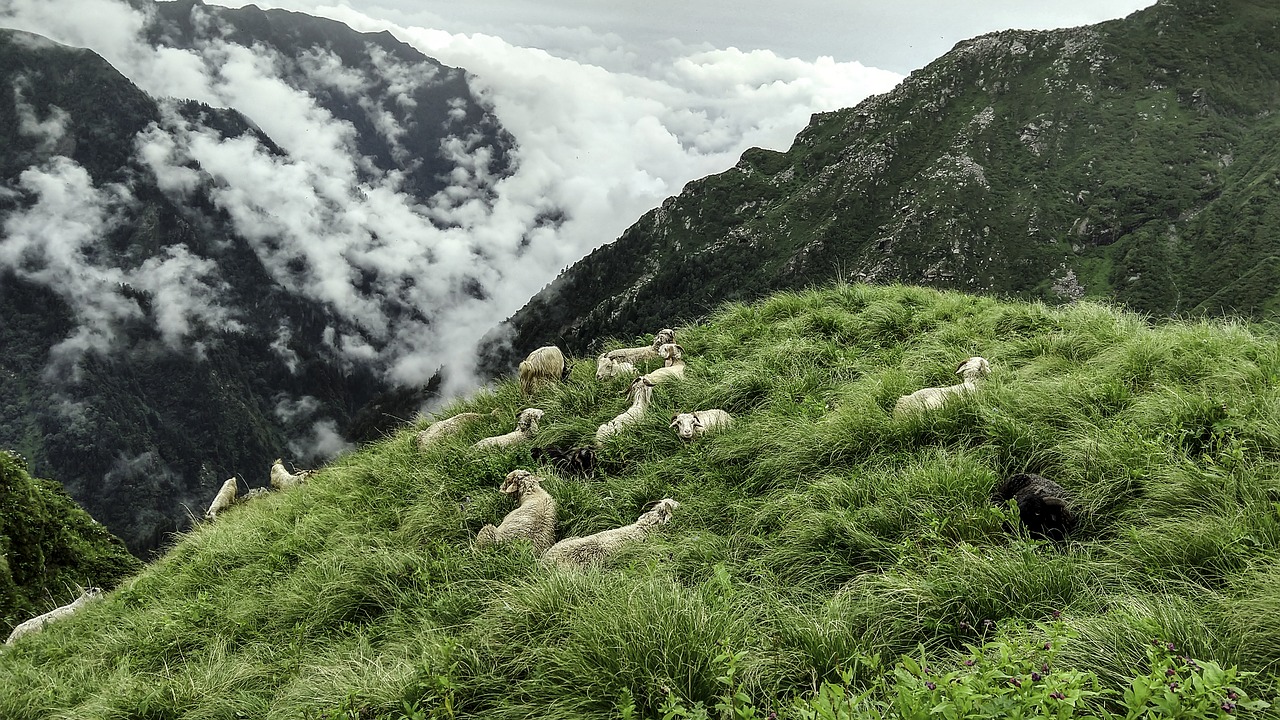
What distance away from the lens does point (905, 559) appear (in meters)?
4.52

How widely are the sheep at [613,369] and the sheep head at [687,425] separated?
103 inches

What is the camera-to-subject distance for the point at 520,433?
968cm

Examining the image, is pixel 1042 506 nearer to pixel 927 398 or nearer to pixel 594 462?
pixel 927 398

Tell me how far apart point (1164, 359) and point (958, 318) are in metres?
3.92

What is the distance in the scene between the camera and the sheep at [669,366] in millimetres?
10172

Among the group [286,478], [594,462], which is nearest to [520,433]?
[594,462]

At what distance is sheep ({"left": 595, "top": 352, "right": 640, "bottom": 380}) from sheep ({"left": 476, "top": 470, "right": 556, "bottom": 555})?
3780 millimetres

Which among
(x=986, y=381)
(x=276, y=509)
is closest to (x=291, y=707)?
(x=276, y=509)

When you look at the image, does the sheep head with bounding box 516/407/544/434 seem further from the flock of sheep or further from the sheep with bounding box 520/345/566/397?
the sheep with bounding box 520/345/566/397

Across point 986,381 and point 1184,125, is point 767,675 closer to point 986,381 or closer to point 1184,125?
point 986,381

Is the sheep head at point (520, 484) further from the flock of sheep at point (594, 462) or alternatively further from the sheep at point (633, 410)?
the sheep at point (633, 410)

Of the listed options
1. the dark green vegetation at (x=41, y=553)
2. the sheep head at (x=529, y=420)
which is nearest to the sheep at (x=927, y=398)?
the sheep head at (x=529, y=420)

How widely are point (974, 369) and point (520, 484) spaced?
623cm

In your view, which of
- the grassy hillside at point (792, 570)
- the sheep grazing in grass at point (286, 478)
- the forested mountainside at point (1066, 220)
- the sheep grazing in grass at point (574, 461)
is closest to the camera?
the grassy hillside at point (792, 570)
